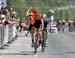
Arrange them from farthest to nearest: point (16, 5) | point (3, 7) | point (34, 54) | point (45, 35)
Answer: point (16, 5) < point (3, 7) < point (45, 35) < point (34, 54)

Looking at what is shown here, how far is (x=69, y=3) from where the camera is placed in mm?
97750

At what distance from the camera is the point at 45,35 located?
19.7m

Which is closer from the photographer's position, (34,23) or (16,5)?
(34,23)

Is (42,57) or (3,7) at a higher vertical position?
(3,7)

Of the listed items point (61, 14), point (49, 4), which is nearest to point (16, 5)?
point (61, 14)

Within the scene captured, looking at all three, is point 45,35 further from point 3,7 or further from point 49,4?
point 49,4

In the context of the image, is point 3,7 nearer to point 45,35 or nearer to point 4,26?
point 4,26

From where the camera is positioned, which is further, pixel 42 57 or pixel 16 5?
pixel 16 5

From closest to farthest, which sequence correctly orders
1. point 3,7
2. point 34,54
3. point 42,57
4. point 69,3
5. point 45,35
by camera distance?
1. point 42,57
2. point 34,54
3. point 45,35
4. point 3,7
5. point 69,3

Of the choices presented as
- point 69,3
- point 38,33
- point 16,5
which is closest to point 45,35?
point 38,33

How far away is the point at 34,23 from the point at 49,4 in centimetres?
8521

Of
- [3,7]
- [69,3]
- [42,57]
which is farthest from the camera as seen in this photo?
[69,3]

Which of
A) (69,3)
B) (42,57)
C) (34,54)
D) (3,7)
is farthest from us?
(69,3)

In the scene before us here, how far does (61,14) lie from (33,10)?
71.1 meters
